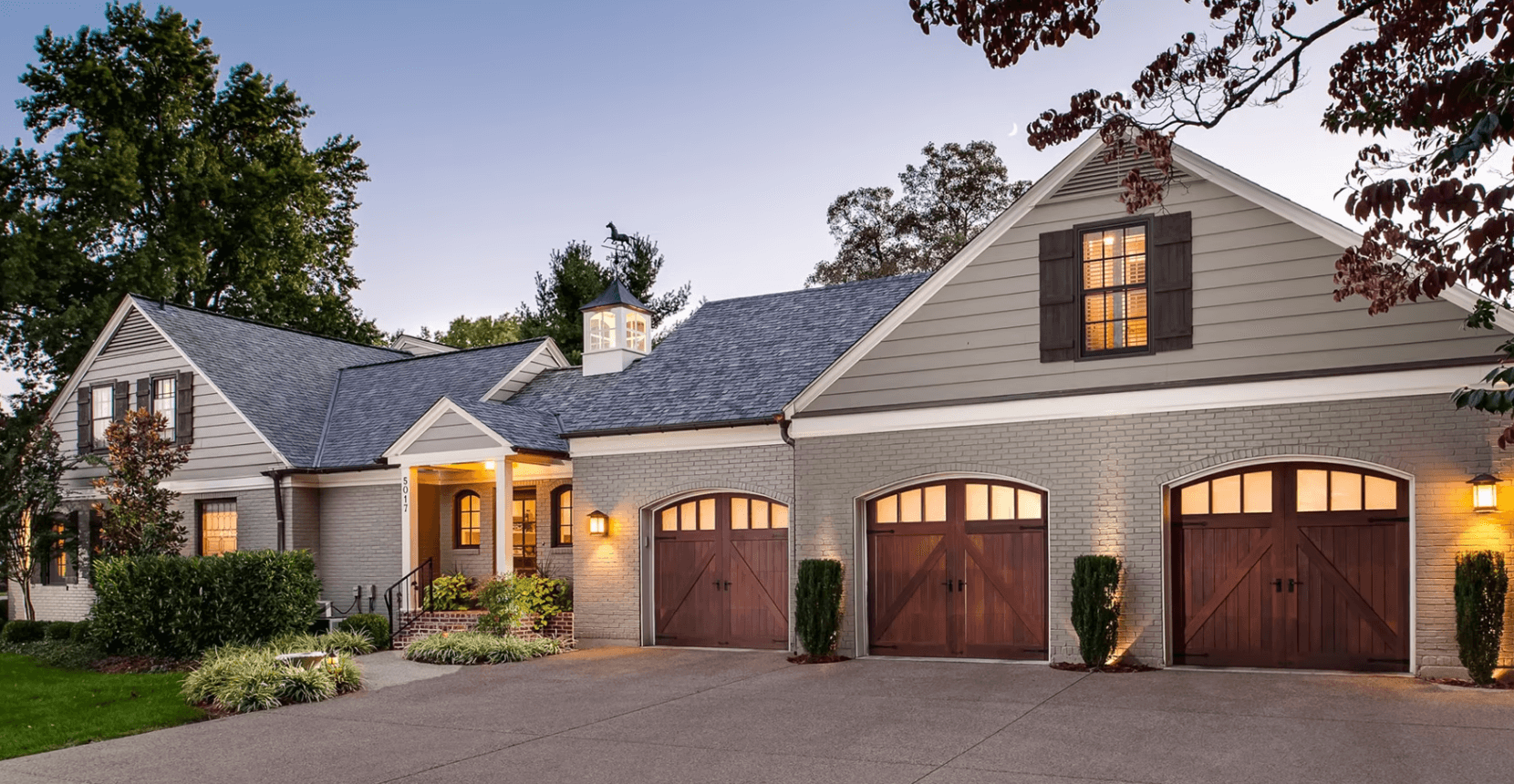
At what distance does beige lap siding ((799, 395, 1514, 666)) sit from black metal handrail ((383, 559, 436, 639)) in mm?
7413

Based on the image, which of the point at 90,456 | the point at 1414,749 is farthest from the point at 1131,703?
the point at 90,456

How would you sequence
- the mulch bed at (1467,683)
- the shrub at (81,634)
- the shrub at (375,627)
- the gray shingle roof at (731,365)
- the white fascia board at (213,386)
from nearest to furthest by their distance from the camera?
the mulch bed at (1467,683), the gray shingle roof at (731,365), the shrub at (375,627), the shrub at (81,634), the white fascia board at (213,386)

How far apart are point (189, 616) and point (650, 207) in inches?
885

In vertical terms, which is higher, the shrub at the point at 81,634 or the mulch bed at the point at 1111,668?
the mulch bed at the point at 1111,668

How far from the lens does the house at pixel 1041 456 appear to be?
1295 centimetres

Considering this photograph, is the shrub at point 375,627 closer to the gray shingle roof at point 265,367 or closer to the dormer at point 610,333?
the gray shingle roof at point 265,367

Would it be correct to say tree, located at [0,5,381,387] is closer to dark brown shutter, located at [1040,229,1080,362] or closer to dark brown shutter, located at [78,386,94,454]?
dark brown shutter, located at [78,386,94,454]

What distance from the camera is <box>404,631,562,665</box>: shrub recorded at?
16750 millimetres

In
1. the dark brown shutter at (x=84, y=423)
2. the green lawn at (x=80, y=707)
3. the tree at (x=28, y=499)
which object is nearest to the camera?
the green lawn at (x=80, y=707)

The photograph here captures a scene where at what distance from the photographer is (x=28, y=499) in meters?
23.3

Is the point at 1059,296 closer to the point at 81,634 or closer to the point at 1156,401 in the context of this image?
the point at 1156,401

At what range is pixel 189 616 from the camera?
17.5 m

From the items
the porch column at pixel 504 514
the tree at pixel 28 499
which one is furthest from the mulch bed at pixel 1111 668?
the tree at pixel 28 499

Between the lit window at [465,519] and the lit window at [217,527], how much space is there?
4.60m
